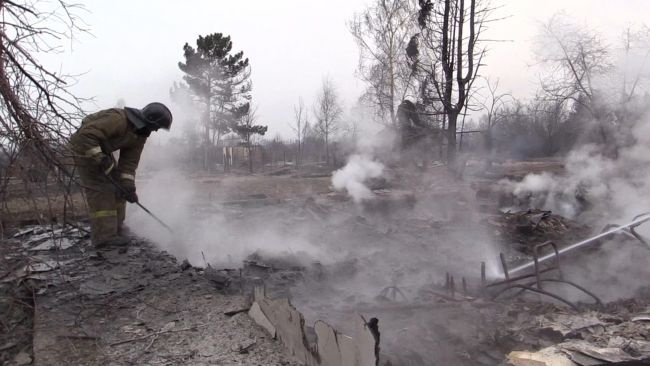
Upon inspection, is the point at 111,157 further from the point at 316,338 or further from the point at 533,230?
the point at 533,230

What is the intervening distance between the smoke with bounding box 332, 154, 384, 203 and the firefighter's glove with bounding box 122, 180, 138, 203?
627 centimetres

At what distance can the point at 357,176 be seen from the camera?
41.5 ft

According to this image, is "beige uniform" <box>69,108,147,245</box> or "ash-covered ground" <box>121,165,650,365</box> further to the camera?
"beige uniform" <box>69,108,147,245</box>

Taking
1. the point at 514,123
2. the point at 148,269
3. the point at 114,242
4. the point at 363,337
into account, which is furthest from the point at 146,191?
the point at 514,123

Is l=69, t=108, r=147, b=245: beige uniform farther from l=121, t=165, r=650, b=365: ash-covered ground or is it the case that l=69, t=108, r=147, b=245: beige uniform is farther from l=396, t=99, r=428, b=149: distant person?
l=396, t=99, r=428, b=149: distant person

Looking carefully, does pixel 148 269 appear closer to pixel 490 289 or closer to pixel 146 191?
pixel 490 289

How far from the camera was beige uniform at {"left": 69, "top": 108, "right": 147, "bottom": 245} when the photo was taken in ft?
15.7

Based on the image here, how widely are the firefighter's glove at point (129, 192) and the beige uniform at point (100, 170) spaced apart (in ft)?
0.04

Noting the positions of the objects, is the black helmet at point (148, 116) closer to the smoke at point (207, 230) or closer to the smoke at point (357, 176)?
the smoke at point (207, 230)

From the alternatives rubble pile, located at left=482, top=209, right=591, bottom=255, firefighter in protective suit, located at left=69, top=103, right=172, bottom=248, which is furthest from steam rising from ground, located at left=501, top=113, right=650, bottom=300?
firefighter in protective suit, located at left=69, top=103, right=172, bottom=248

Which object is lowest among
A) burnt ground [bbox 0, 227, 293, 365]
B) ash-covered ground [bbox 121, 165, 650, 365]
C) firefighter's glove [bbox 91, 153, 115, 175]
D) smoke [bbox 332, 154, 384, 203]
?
ash-covered ground [bbox 121, 165, 650, 365]

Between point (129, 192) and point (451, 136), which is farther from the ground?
point (451, 136)

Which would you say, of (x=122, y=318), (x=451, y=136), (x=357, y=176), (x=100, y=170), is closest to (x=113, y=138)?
(x=100, y=170)

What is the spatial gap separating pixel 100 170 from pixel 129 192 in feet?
1.34
